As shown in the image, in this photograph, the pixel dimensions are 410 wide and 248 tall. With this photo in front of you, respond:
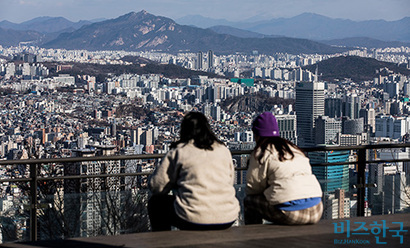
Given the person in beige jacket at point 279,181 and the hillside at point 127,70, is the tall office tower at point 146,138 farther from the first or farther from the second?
the hillside at point 127,70

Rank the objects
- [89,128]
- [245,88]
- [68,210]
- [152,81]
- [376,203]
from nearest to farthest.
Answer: [68,210], [376,203], [89,128], [245,88], [152,81]

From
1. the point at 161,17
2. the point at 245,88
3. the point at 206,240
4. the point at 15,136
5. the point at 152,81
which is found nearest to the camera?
the point at 206,240

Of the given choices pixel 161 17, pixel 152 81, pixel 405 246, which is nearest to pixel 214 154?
pixel 405 246

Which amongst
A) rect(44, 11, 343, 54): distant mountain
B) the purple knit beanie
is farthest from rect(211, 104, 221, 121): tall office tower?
rect(44, 11, 343, 54): distant mountain

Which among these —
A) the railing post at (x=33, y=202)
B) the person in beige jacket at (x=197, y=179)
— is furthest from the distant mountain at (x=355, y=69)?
the person in beige jacket at (x=197, y=179)

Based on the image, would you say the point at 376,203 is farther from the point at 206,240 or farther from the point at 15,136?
the point at 15,136

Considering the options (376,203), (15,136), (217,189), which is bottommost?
(15,136)

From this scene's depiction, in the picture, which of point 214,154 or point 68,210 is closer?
point 214,154
